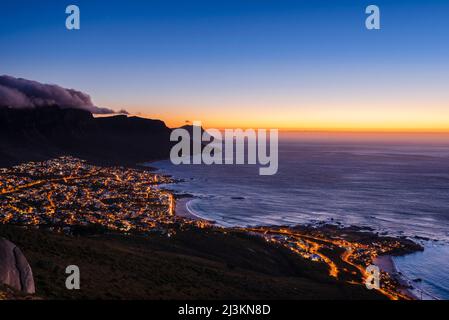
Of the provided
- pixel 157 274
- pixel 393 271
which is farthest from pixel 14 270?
pixel 393 271

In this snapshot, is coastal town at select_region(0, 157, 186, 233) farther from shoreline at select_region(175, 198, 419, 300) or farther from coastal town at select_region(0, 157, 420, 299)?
shoreline at select_region(175, 198, 419, 300)

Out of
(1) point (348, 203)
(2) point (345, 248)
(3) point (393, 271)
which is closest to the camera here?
(3) point (393, 271)

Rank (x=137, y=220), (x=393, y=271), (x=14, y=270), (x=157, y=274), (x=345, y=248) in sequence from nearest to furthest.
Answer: (x=14, y=270), (x=157, y=274), (x=393, y=271), (x=345, y=248), (x=137, y=220)

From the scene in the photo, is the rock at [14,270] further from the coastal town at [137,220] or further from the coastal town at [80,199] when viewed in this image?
the coastal town at [80,199]

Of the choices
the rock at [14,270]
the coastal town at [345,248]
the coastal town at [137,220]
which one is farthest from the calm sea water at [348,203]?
the rock at [14,270]

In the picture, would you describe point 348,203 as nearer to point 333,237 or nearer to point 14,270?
point 333,237
